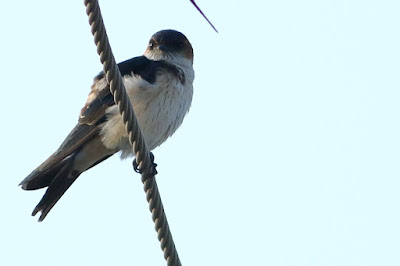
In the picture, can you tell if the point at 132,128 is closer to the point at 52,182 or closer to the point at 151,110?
the point at 151,110

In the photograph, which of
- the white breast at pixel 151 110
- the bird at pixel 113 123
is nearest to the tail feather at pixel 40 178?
the bird at pixel 113 123

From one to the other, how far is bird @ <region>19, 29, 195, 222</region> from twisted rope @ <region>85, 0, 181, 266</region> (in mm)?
1630

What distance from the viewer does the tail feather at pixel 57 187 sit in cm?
641

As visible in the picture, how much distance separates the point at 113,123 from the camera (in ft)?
20.6

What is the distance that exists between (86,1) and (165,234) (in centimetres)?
125

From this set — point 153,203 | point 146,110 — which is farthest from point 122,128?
point 153,203

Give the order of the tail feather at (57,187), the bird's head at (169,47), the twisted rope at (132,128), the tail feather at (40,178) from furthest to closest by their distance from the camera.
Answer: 1. the bird's head at (169,47)
2. the tail feather at (57,187)
3. the tail feather at (40,178)
4. the twisted rope at (132,128)

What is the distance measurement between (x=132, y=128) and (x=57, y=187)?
2343 mm

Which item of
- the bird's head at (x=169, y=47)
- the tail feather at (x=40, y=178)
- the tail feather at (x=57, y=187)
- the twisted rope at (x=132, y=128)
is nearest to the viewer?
the twisted rope at (x=132, y=128)

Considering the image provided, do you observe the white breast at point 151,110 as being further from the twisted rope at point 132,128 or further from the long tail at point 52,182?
the twisted rope at point 132,128

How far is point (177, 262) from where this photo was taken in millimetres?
4398

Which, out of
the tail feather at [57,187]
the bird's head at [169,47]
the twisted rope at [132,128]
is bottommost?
the twisted rope at [132,128]

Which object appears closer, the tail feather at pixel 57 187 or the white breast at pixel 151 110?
the white breast at pixel 151 110

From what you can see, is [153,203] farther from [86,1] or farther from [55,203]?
[55,203]
